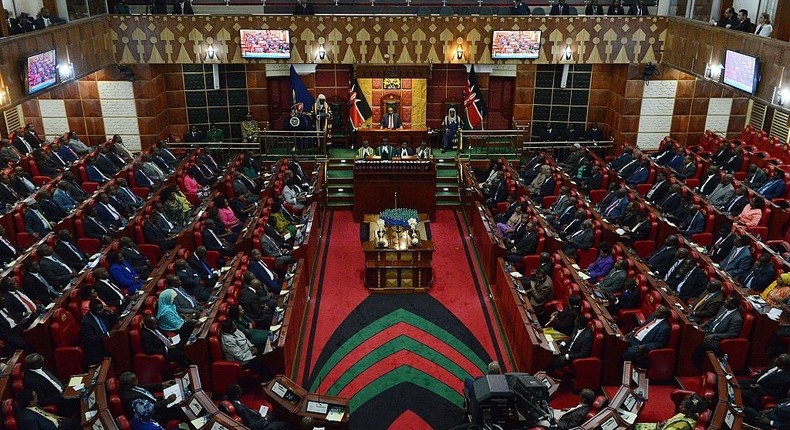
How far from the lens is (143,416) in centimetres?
708

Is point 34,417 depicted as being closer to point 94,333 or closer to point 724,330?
point 94,333

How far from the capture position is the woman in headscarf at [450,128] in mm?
17984

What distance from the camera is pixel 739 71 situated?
12836 millimetres

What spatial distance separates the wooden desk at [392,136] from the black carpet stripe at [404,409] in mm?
10026

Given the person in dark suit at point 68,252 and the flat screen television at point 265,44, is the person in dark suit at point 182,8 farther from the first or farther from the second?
the person in dark suit at point 68,252

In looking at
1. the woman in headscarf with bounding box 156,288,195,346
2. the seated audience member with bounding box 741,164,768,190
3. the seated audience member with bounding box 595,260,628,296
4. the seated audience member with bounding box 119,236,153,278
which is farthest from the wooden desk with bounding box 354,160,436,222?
the seated audience member with bounding box 741,164,768,190

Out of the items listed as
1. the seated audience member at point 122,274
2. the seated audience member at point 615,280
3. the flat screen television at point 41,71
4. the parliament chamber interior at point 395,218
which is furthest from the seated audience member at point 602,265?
the flat screen television at point 41,71

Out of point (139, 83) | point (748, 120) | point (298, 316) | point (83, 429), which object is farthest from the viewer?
point (748, 120)

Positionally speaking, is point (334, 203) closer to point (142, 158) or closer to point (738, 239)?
point (142, 158)

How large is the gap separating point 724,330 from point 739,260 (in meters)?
2.13

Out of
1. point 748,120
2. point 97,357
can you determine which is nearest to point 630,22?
point 748,120

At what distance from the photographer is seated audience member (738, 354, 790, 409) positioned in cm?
766

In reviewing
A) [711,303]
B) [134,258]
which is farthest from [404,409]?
[134,258]

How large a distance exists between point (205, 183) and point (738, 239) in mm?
11037
